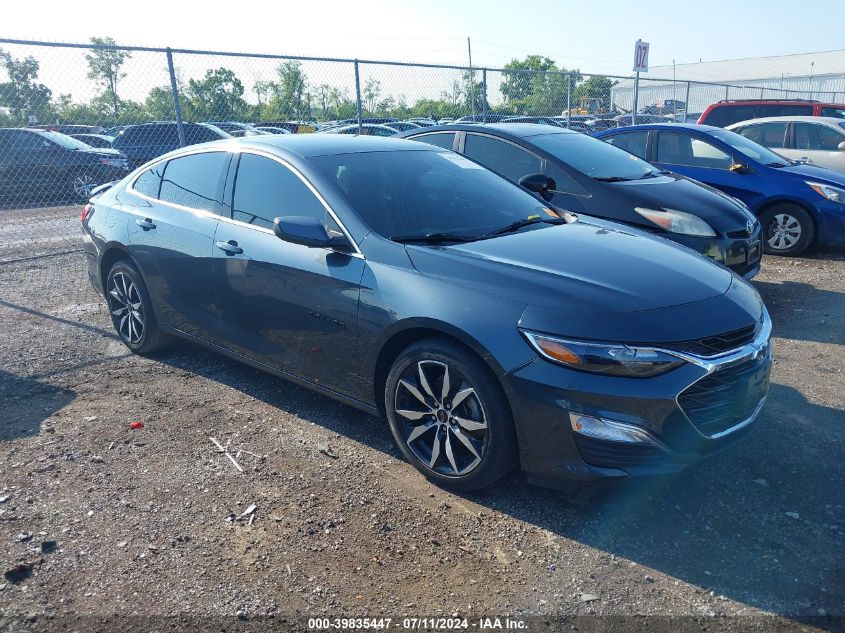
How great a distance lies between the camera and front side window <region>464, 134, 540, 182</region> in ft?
22.5

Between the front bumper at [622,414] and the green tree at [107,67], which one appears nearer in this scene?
the front bumper at [622,414]

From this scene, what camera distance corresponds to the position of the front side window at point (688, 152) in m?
8.73

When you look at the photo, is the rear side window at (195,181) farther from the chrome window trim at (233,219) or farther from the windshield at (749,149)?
the windshield at (749,149)

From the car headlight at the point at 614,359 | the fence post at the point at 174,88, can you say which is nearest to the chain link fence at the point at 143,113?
the fence post at the point at 174,88

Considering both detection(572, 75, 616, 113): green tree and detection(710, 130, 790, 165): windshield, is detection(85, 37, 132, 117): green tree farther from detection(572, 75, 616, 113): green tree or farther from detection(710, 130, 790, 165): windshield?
detection(572, 75, 616, 113): green tree

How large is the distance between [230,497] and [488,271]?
64.9 inches

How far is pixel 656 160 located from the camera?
29.8 feet

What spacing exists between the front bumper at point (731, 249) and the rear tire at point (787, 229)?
2.55 metres

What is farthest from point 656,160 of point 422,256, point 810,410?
point 422,256

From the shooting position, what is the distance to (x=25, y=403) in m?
4.54

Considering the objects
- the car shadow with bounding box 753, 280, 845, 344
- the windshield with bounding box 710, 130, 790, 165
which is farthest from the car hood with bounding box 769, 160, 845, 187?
the car shadow with bounding box 753, 280, 845, 344

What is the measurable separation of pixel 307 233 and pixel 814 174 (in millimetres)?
7363

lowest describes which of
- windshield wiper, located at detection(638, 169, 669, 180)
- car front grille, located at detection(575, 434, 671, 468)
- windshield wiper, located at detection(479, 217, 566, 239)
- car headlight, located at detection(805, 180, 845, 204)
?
car front grille, located at detection(575, 434, 671, 468)

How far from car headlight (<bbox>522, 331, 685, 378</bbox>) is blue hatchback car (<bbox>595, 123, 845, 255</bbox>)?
21.2ft
